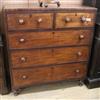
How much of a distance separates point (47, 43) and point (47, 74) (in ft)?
1.34

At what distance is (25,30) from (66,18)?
17.7 inches

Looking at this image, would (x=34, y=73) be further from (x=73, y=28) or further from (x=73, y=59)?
(x=73, y=28)

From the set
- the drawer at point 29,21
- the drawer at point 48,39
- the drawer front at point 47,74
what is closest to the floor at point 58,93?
the drawer front at point 47,74

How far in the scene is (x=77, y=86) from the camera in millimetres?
2135

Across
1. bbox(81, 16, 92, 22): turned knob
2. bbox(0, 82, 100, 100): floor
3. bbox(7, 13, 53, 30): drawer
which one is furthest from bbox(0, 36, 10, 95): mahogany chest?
bbox(81, 16, 92, 22): turned knob

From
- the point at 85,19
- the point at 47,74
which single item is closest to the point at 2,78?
the point at 47,74

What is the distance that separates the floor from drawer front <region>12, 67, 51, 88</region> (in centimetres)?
18

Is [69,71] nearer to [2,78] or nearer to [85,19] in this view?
[85,19]

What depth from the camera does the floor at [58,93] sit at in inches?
75.3

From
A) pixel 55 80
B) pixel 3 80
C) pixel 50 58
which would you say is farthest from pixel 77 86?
pixel 3 80

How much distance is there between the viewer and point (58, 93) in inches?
78.6

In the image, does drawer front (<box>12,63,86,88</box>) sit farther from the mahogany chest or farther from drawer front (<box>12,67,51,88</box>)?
the mahogany chest

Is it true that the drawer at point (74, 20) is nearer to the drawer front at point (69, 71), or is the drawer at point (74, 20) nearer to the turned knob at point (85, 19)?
the turned knob at point (85, 19)

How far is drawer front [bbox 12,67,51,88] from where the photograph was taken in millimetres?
1780
